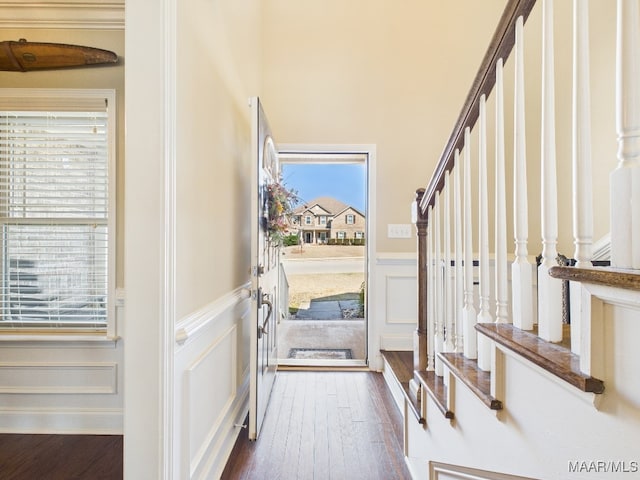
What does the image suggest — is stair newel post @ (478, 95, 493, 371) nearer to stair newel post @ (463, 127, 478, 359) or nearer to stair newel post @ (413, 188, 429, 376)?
stair newel post @ (463, 127, 478, 359)

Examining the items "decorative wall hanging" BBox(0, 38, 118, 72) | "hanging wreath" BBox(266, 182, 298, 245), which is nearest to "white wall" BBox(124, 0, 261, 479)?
"hanging wreath" BBox(266, 182, 298, 245)

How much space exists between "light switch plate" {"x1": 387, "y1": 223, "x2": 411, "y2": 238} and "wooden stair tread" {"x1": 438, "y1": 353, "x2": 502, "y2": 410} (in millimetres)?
1838

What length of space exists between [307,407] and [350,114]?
2561mm

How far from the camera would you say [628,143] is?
506 millimetres

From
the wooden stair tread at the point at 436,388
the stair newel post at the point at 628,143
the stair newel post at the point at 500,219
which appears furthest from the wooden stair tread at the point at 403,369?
the stair newel post at the point at 628,143

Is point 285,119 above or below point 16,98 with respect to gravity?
above

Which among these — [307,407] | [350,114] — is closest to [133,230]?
[307,407]

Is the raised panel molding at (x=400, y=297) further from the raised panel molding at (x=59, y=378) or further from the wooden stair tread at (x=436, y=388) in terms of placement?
the raised panel molding at (x=59, y=378)

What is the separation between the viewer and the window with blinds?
2.00 meters

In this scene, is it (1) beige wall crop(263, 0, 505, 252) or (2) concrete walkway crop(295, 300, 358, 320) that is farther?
(2) concrete walkway crop(295, 300, 358, 320)

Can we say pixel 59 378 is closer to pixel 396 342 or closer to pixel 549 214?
pixel 396 342

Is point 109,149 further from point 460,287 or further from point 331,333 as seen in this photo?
point 331,333

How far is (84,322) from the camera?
6.66 feet
